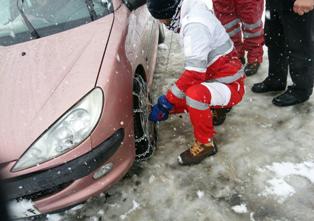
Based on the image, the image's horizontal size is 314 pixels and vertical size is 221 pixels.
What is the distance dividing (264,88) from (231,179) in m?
1.37

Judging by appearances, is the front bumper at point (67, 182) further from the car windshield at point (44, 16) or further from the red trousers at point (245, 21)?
the red trousers at point (245, 21)

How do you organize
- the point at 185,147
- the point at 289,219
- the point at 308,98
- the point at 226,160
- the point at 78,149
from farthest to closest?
the point at 308,98, the point at 185,147, the point at 226,160, the point at 289,219, the point at 78,149

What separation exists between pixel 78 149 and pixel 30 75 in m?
0.62

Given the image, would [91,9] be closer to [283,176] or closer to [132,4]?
[132,4]

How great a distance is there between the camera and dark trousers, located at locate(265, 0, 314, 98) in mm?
3195

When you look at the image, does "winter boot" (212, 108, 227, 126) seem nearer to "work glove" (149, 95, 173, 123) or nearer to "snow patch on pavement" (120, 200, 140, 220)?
"work glove" (149, 95, 173, 123)

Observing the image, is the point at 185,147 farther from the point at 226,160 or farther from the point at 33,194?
the point at 33,194

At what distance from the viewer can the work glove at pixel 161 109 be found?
2.90 meters

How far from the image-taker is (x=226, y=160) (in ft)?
9.85

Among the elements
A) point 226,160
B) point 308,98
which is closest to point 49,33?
point 226,160


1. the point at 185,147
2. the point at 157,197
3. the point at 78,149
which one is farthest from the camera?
the point at 185,147

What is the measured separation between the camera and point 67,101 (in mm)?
2271

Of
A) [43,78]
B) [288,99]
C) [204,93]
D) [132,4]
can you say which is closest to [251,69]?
[288,99]

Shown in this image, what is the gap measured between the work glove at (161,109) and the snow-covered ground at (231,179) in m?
0.36
